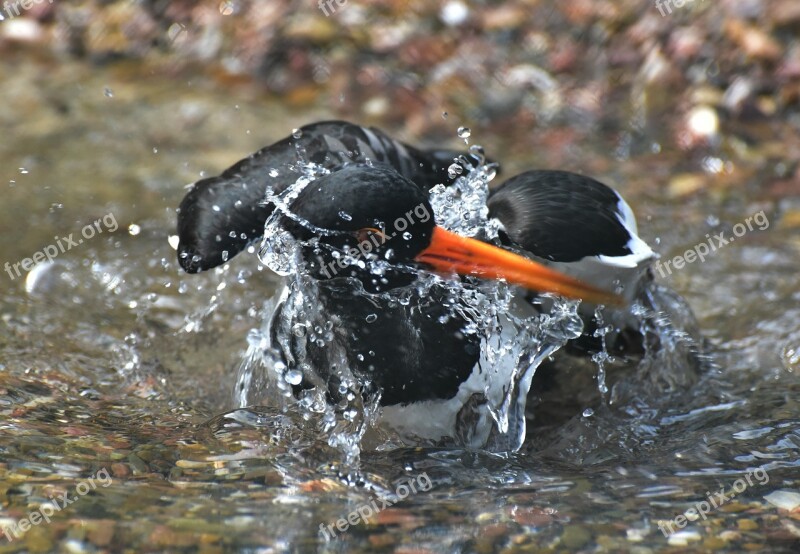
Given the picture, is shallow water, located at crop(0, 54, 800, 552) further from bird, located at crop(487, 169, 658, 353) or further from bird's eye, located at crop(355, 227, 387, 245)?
bird's eye, located at crop(355, 227, 387, 245)

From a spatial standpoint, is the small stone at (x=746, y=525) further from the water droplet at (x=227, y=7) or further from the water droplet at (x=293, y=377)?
the water droplet at (x=227, y=7)

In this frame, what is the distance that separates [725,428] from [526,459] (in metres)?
0.68

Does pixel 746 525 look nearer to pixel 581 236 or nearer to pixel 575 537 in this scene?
pixel 575 537

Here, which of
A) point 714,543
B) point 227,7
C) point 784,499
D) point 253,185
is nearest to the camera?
point 714,543

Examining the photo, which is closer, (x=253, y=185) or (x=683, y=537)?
(x=683, y=537)

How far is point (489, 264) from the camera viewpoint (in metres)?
3.29

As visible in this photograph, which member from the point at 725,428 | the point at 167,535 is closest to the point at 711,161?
the point at 725,428

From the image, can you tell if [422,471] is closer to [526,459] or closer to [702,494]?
[526,459]

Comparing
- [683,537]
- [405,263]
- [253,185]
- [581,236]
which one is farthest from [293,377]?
[683,537]

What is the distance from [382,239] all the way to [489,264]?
401mm

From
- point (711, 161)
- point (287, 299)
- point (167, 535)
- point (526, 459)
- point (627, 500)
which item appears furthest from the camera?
point (711, 161)

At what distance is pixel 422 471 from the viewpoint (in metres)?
2.96

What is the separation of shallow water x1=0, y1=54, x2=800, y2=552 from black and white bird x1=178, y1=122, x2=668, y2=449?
0.70ft

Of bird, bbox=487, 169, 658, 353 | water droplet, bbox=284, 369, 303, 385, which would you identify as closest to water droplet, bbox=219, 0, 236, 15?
bird, bbox=487, 169, 658, 353
